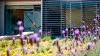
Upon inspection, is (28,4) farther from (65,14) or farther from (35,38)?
(35,38)

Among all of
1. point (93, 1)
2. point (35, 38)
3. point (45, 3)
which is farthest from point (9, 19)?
point (35, 38)

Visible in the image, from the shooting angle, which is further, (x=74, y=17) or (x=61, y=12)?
(x=74, y=17)

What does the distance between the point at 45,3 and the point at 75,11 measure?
6.47 ft

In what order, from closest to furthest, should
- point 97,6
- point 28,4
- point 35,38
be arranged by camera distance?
point 35,38, point 97,6, point 28,4

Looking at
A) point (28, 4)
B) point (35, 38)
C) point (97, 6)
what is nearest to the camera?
point (35, 38)

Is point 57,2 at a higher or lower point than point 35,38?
higher

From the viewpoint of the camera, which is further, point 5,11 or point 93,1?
point 5,11

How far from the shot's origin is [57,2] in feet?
64.0

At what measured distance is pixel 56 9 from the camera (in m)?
19.5

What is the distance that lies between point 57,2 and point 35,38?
1626cm

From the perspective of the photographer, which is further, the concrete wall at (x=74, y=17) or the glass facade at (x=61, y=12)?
the concrete wall at (x=74, y=17)

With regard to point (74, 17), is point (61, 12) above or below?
above

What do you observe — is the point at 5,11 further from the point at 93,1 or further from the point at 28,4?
the point at 93,1

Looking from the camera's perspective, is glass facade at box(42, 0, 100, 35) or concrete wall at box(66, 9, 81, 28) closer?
glass facade at box(42, 0, 100, 35)
